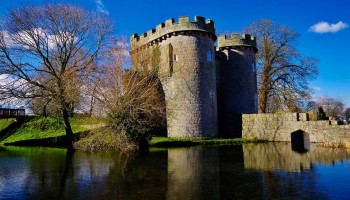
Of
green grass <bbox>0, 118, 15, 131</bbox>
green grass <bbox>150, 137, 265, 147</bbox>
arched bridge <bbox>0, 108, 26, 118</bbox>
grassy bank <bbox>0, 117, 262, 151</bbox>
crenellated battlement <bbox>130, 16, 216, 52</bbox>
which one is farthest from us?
arched bridge <bbox>0, 108, 26, 118</bbox>

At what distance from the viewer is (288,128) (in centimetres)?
2544

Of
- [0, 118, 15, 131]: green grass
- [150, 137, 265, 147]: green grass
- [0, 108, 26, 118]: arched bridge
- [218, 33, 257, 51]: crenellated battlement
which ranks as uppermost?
[218, 33, 257, 51]: crenellated battlement

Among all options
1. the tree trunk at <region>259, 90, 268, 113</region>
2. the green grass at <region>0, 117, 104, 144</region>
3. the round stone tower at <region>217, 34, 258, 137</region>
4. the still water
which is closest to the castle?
the round stone tower at <region>217, 34, 258, 137</region>

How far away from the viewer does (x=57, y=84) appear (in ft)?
78.7

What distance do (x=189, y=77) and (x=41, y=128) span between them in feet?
53.6

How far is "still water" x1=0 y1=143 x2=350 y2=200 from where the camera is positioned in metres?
8.92

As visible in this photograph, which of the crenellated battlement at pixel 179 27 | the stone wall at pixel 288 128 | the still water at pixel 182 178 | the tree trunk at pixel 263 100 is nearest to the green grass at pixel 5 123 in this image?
the crenellated battlement at pixel 179 27

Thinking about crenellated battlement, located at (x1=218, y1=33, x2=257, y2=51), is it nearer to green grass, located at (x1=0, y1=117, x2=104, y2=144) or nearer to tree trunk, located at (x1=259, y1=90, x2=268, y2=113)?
tree trunk, located at (x1=259, y1=90, x2=268, y2=113)

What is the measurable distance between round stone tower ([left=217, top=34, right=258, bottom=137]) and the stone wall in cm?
332

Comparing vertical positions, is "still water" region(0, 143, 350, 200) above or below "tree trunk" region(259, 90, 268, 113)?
below

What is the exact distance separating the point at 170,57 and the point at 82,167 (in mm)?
14309

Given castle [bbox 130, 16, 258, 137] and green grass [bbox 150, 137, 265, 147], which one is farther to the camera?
castle [bbox 130, 16, 258, 137]

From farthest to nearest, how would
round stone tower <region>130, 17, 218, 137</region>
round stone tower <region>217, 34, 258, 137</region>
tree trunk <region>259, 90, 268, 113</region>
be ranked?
1. tree trunk <region>259, 90, 268, 113</region>
2. round stone tower <region>217, 34, 258, 137</region>
3. round stone tower <region>130, 17, 218, 137</region>

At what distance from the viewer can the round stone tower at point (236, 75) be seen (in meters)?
30.7
